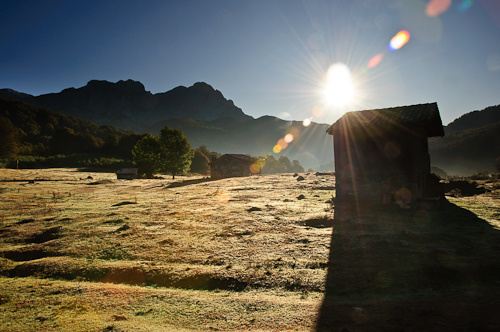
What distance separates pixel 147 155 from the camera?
41.4 metres

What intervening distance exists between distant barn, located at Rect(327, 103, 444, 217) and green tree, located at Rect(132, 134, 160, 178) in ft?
113

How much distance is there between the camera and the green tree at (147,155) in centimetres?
4097

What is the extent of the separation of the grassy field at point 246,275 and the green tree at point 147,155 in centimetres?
3342

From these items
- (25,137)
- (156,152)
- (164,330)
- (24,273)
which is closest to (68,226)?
(24,273)

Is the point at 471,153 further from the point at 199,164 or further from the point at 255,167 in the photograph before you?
the point at 199,164

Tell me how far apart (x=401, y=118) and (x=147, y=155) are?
39.1m

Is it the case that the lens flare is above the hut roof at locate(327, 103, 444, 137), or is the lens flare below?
below

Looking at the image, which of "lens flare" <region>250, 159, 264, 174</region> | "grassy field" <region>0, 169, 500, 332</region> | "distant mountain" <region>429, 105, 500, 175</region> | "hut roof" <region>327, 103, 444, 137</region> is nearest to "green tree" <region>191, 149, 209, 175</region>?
"lens flare" <region>250, 159, 264, 174</region>

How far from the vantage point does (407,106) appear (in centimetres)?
1423

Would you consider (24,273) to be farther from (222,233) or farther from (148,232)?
(222,233)

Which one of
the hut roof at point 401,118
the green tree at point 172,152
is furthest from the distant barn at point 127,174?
the hut roof at point 401,118

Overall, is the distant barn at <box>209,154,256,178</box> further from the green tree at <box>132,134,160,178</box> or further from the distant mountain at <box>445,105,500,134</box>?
the distant mountain at <box>445,105,500,134</box>

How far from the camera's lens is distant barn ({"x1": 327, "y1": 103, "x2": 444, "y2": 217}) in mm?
12406

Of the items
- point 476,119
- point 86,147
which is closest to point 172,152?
point 86,147
